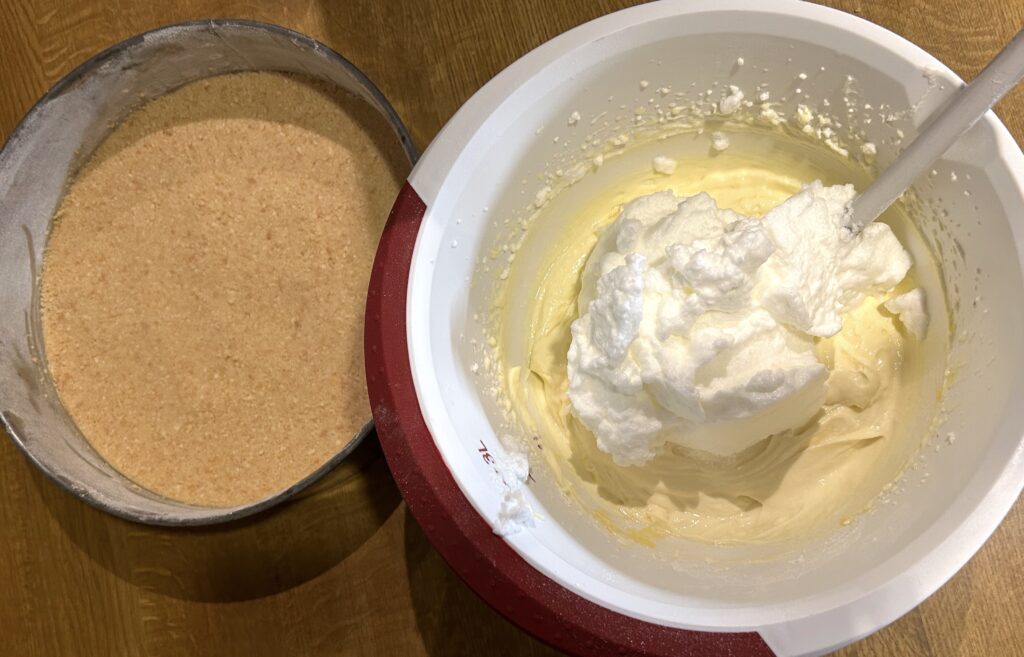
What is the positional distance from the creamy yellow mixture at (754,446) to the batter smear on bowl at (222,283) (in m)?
0.21

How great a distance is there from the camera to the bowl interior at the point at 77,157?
847mm

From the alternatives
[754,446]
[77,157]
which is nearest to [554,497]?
[754,446]

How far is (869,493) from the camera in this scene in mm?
726

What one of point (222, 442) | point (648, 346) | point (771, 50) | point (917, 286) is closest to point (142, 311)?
point (222, 442)

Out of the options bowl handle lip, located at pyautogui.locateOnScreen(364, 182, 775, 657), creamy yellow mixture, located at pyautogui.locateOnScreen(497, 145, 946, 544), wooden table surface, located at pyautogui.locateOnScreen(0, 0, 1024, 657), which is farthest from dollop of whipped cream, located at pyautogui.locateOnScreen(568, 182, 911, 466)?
wooden table surface, located at pyautogui.locateOnScreen(0, 0, 1024, 657)

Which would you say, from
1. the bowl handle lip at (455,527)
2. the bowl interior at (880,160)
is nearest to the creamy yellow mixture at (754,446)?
the bowl interior at (880,160)

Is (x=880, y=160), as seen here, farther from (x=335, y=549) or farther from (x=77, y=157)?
(x=77, y=157)

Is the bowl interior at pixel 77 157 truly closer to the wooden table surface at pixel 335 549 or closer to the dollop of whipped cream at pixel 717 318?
the wooden table surface at pixel 335 549

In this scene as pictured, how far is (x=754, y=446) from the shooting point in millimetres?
793

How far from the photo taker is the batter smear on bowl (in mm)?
882

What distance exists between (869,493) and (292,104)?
0.79 m

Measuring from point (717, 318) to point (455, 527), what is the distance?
0.30m

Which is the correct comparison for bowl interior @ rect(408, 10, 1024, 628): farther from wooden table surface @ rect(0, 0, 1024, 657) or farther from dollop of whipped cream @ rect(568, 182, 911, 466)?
wooden table surface @ rect(0, 0, 1024, 657)

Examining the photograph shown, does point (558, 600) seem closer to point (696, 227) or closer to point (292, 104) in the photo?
point (696, 227)
